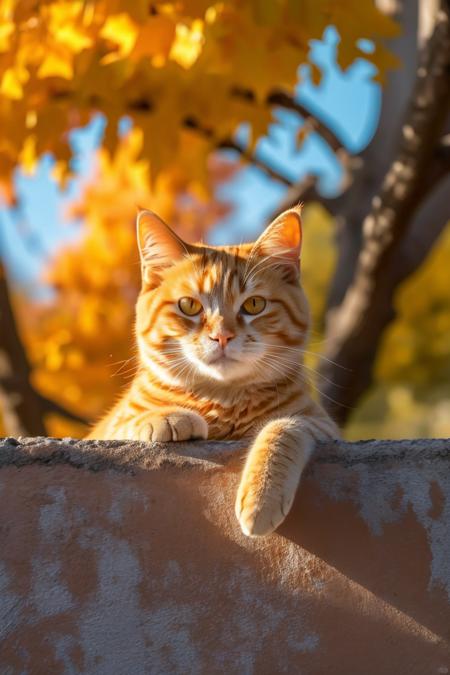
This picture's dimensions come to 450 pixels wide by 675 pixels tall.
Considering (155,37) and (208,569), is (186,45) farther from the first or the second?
(208,569)

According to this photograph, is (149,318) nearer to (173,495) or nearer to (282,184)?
(173,495)

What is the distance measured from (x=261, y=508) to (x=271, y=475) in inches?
3.2

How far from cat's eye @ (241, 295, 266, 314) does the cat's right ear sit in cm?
26

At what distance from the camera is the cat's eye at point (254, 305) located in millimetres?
2057

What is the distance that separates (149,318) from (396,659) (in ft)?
3.64

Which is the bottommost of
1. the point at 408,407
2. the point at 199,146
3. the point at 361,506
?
the point at 408,407

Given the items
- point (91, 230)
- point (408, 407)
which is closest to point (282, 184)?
point (91, 230)

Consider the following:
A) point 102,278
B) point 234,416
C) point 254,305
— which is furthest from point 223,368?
point 102,278

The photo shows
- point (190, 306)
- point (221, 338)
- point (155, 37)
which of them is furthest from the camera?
point (155, 37)

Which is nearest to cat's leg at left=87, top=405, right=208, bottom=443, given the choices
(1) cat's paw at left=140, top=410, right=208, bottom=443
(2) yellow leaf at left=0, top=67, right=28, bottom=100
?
(1) cat's paw at left=140, top=410, right=208, bottom=443

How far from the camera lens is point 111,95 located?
Result: 2.61 m

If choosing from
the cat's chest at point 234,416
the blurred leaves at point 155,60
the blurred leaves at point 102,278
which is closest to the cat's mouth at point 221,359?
the cat's chest at point 234,416

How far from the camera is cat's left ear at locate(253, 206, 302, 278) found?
2.12 metres

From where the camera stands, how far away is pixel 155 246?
2178 mm
